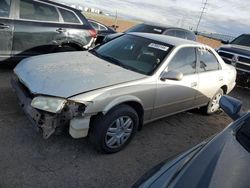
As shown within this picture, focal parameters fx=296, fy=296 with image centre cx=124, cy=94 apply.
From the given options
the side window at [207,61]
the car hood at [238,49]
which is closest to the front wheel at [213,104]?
the side window at [207,61]

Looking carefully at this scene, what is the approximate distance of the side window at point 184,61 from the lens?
4658 mm

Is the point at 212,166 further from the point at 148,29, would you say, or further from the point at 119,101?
the point at 148,29

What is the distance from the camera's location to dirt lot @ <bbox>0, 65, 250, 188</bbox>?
3.29 metres

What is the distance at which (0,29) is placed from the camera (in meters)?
6.09

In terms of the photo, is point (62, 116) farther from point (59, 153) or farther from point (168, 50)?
point (168, 50)

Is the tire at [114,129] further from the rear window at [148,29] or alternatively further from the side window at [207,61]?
the rear window at [148,29]

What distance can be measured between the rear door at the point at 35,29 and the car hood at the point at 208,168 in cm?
515

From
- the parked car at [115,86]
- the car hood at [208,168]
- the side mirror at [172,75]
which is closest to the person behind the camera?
the car hood at [208,168]

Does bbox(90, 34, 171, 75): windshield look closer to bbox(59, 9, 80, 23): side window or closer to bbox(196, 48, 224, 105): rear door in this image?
bbox(196, 48, 224, 105): rear door

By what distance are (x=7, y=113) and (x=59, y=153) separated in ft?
4.39

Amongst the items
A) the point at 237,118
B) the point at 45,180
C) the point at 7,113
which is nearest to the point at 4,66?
the point at 7,113

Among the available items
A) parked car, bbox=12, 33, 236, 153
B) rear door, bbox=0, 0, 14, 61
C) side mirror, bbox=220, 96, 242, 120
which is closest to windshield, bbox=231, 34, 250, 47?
parked car, bbox=12, 33, 236, 153

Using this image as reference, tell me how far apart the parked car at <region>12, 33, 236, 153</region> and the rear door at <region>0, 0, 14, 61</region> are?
79.8 inches

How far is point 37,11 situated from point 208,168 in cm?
583
